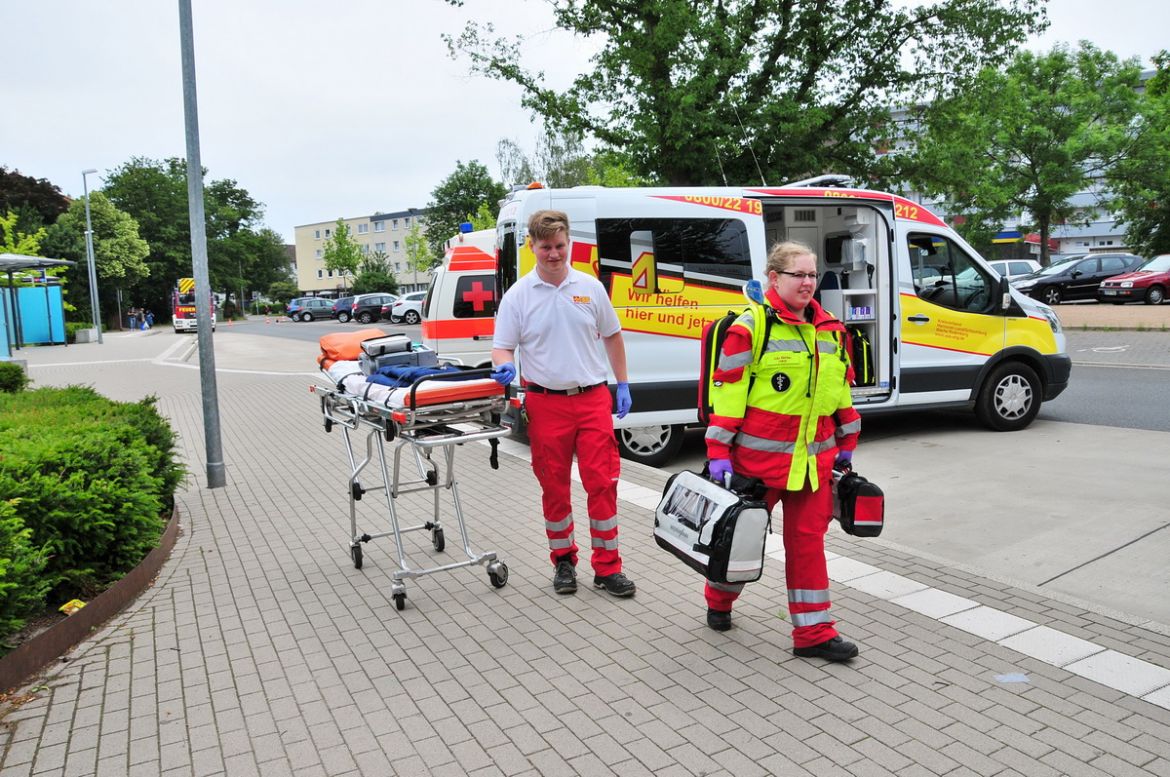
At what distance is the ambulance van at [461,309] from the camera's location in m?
13.0

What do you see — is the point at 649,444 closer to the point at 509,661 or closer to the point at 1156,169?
the point at 509,661

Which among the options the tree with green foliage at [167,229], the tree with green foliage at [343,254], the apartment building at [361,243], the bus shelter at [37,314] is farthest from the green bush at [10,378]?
the apartment building at [361,243]

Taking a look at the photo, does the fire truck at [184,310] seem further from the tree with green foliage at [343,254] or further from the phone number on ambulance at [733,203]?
the phone number on ambulance at [733,203]

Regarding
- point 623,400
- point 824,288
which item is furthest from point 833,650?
point 824,288

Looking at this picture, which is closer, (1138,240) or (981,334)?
(981,334)

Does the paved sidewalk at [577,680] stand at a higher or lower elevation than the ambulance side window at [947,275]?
lower

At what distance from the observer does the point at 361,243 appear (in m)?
112

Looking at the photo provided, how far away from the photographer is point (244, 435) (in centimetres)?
1092

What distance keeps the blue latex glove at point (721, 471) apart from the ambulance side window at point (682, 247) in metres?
4.28

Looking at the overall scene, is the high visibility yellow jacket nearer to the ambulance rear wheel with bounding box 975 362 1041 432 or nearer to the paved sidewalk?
the paved sidewalk

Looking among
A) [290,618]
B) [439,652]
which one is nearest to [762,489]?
[439,652]

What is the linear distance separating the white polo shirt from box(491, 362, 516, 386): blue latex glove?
0.10 metres

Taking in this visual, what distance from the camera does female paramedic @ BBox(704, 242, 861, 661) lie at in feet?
12.2

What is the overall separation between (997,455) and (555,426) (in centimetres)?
556
